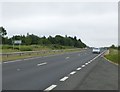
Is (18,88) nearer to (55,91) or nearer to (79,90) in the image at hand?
(55,91)

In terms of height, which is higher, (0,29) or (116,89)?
(0,29)

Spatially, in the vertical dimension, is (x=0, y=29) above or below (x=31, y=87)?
above

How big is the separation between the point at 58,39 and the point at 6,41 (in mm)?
41140

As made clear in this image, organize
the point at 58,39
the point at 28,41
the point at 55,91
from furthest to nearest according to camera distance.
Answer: the point at 58,39, the point at 28,41, the point at 55,91

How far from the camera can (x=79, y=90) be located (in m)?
10.9

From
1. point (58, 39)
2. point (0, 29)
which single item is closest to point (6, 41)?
point (0, 29)

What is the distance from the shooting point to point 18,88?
1111cm

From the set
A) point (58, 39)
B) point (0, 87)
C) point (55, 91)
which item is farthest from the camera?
point (58, 39)

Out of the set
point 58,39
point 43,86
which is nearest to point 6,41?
point 58,39

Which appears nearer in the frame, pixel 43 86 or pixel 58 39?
pixel 43 86

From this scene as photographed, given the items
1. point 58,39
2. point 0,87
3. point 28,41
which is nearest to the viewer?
point 0,87

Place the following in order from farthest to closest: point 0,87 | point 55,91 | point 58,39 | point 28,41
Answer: point 58,39
point 28,41
point 0,87
point 55,91

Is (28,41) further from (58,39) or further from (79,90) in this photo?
(79,90)

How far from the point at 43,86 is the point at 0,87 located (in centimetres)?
158
